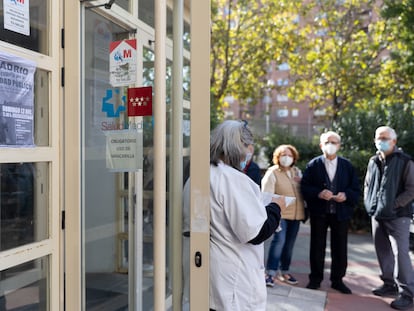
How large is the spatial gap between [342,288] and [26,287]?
3.61 meters

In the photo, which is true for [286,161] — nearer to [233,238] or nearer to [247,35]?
[233,238]

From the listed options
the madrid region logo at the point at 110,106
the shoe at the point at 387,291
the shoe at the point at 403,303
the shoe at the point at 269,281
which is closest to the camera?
the madrid region logo at the point at 110,106

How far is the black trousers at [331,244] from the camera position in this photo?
4.57 meters

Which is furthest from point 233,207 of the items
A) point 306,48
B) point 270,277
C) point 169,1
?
point 306,48

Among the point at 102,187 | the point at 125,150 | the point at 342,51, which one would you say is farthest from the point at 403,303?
the point at 342,51

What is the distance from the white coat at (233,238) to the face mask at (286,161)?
2764mm

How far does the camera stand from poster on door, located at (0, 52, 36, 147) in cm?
200

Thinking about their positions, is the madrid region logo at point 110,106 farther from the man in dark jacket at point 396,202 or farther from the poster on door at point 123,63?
the man in dark jacket at point 396,202

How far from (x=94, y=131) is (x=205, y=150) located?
86cm

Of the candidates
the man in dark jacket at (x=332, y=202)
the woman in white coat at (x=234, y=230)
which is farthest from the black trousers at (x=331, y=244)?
the woman in white coat at (x=234, y=230)

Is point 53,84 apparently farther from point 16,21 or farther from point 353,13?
point 353,13

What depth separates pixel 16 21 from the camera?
2086mm

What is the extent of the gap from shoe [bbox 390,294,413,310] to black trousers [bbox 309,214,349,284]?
64 centimetres

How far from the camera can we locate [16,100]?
6.82 feet
